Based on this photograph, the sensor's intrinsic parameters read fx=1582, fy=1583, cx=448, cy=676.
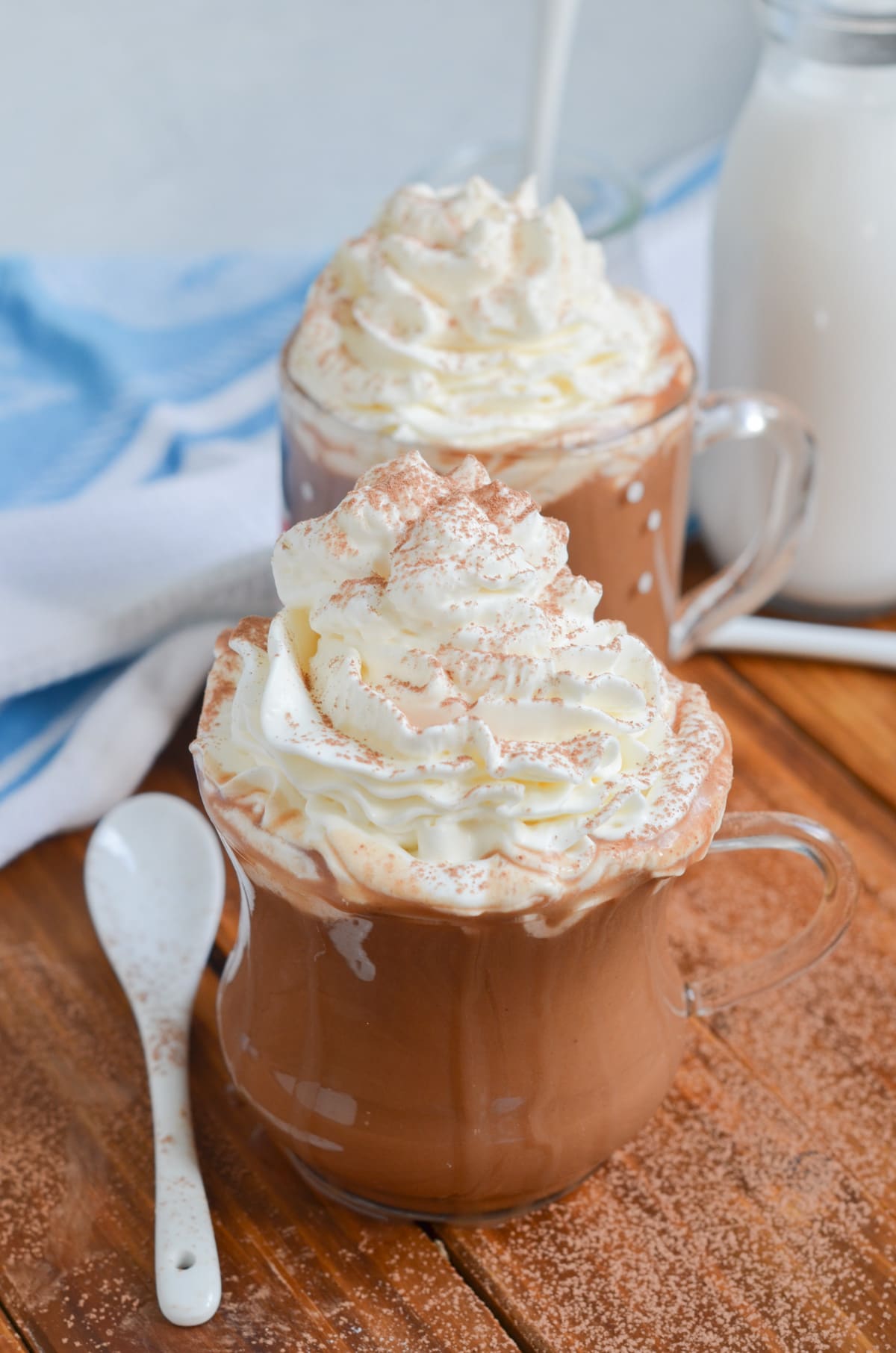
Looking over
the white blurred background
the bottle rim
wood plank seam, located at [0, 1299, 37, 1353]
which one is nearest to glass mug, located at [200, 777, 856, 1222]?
wood plank seam, located at [0, 1299, 37, 1353]

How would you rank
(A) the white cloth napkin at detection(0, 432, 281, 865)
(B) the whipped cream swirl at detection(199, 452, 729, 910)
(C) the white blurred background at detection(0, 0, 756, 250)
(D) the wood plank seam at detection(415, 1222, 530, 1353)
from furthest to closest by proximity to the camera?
(C) the white blurred background at detection(0, 0, 756, 250), (A) the white cloth napkin at detection(0, 432, 281, 865), (D) the wood plank seam at detection(415, 1222, 530, 1353), (B) the whipped cream swirl at detection(199, 452, 729, 910)

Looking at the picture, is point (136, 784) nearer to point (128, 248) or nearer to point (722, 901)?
point (722, 901)

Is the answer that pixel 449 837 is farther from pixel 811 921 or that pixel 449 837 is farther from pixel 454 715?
pixel 811 921

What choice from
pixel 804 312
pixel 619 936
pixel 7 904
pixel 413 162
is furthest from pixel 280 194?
pixel 619 936

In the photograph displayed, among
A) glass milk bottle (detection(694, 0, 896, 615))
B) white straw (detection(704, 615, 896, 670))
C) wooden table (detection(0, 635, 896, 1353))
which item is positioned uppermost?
glass milk bottle (detection(694, 0, 896, 615))

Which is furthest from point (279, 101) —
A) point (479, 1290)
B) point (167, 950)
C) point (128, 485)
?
point (479, 1290)

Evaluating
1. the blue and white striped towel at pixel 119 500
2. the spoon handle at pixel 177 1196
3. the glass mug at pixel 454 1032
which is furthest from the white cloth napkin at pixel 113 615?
the glass mug at pixel 454 1032

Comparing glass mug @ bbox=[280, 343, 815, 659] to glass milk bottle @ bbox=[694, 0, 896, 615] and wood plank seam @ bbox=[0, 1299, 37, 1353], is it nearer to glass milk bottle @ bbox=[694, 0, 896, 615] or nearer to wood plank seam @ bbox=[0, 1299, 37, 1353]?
glass milk bottle @ bbox=[694, 0, 896, 615]

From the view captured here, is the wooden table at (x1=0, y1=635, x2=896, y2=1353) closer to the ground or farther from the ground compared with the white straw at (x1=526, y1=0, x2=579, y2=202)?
closer to the ground
